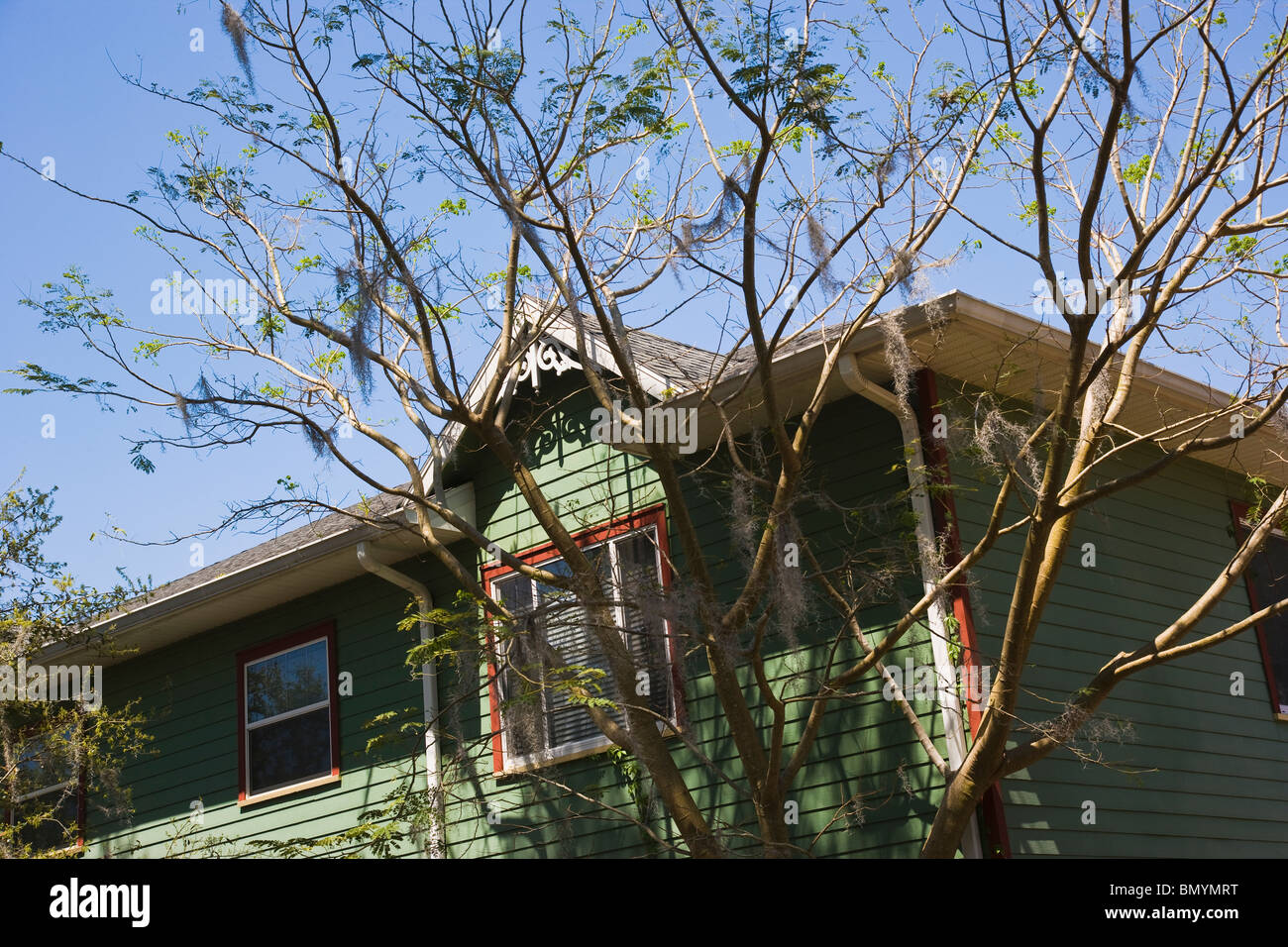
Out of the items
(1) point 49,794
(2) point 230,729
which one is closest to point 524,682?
(2) point 230,729

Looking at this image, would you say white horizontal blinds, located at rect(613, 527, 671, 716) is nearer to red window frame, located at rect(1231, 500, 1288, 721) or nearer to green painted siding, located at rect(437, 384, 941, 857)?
green painted siding, located at rect(437, 384, 941, 857)

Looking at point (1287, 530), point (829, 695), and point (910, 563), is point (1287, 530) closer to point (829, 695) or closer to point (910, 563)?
point (910, 563)

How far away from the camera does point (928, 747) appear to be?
696 centimetres

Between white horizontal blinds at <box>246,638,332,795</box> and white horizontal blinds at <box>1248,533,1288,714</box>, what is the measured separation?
25.1 feet

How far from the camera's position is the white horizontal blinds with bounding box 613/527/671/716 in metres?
6.41

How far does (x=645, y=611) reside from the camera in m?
6.37

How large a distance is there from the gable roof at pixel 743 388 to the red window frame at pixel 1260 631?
1.17ft

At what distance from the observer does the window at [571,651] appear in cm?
673

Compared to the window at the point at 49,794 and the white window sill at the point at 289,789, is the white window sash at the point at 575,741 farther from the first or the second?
the window at the point at 49,794

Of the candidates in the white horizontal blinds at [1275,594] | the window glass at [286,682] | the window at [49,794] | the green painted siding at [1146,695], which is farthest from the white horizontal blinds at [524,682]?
the white horizontal blinds at [1275,594]

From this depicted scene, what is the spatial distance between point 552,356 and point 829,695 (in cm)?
401

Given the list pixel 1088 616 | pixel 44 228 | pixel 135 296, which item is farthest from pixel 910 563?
pixel 44 228

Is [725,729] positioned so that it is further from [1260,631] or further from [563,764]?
[1260,631]

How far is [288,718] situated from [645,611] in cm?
577
